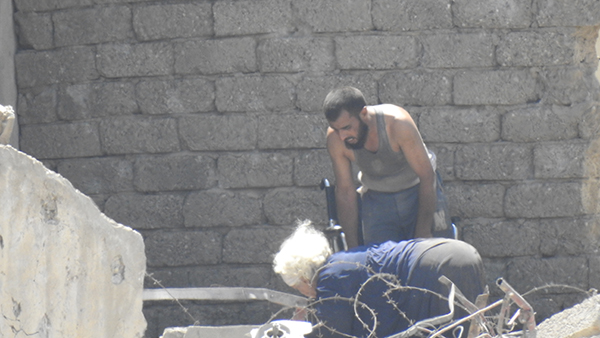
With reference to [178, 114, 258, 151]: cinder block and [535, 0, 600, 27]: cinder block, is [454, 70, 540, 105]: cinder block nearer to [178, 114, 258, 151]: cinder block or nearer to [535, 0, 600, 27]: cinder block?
[535, 0, 600, 27]: cinder block

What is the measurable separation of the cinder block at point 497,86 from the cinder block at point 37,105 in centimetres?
260

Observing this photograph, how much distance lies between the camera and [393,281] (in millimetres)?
3061

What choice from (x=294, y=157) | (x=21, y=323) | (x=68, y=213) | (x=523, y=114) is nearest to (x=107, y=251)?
(x=68, y=213)

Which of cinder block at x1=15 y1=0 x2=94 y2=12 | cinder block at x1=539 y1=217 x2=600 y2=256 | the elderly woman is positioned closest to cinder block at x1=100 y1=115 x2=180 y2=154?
cinder block at x1=15 y1=0 x2=94 y2=12

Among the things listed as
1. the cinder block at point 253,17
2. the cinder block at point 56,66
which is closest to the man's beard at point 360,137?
the cinder block at point 253,17

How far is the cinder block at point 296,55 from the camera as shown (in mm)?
4793

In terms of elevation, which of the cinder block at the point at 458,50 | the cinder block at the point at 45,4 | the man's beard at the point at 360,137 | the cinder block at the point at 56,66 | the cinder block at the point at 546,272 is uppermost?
the cinder block at the point at 45,4

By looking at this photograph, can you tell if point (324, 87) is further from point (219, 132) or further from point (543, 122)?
point (543, 122)

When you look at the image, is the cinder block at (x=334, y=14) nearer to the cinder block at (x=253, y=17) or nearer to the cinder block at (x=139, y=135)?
the cinder block at (x=253, y=17)

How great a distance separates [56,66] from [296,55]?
5.18 ft

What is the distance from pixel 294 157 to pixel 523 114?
1.41 m

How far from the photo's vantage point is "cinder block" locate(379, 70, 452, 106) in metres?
4.75

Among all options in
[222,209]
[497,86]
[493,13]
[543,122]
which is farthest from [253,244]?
[493,13]

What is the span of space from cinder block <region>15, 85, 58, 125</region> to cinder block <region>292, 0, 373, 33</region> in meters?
1.72
